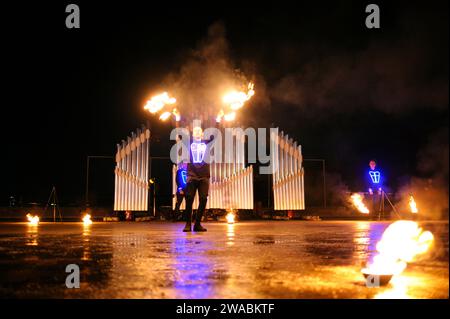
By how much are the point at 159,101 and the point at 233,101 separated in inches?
97.7

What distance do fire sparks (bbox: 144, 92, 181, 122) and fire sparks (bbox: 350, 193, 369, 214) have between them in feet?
21.9

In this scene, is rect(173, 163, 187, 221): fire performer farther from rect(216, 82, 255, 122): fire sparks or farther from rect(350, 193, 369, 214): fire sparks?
rect(350, 193, 369, 214): fire sparks

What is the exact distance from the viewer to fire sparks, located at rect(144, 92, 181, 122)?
13276 millimetres

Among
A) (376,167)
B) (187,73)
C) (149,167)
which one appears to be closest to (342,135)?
(376,167)

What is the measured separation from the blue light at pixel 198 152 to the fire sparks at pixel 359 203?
862 centimetres

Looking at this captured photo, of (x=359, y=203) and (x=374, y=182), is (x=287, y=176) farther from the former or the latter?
(x=374, y=182)

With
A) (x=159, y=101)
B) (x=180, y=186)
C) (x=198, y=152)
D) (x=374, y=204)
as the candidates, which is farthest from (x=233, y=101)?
(x=198, y=152)

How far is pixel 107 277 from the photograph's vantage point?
2.39 metres

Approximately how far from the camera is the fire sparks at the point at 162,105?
1328cm

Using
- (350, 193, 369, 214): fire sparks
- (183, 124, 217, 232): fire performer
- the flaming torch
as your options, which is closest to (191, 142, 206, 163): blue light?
(183, 124, 217, 232): fire performer

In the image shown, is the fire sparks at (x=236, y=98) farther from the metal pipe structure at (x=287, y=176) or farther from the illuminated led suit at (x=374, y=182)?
the illuminated led suit at (x=374, y=182)
